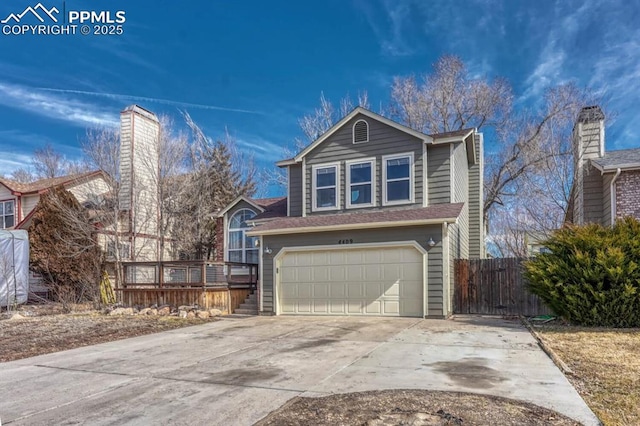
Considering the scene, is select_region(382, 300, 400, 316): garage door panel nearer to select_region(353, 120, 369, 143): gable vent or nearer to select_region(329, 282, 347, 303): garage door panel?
select_region(329, 282, 347, 303): garage door panel

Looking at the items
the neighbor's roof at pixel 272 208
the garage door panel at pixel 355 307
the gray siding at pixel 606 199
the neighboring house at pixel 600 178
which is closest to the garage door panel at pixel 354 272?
the garage door panel at pixel 355 307

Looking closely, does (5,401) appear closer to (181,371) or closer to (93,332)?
(181,371)

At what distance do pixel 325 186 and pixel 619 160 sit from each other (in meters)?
8.75

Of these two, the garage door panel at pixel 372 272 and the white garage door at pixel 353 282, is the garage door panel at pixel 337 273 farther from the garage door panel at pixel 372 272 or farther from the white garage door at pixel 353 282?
the garage door panel at pixel 372 272

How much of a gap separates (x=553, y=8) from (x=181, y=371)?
18.6 meters

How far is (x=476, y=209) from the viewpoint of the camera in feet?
55.0

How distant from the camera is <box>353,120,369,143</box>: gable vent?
1407cm

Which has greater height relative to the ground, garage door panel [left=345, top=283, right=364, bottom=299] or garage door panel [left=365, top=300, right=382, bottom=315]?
garage door panel [left=345, top=283, right=364, bottom=299]

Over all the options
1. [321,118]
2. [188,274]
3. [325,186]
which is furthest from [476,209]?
[321,118]

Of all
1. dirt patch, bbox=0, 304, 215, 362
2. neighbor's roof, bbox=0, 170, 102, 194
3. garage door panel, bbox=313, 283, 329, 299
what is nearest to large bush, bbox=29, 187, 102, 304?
dirt patch, bbox=0, 304, 215, 362

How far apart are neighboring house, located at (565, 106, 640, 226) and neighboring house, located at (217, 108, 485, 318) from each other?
3.73 metres

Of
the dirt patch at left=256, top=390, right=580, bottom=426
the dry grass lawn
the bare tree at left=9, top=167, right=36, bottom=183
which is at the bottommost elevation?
the dry grass lawn

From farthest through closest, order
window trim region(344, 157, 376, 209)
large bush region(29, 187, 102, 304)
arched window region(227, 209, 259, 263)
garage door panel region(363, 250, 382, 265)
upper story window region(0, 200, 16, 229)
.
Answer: upper story window region(0, 200, 16, 229), arched window region(227, 209, 259, 263), large bush region(29, 187, 102, 304), window trim region(344, 157, 376, 209), garage door panel region(363, 250, 382, 265)

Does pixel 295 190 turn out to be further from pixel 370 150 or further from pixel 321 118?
pixel 321 118
